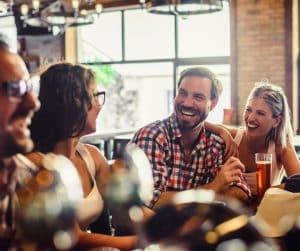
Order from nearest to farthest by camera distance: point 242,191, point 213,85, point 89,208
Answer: point 89,208, point 242,191, point 213,85

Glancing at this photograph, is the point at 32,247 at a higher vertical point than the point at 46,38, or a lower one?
lower

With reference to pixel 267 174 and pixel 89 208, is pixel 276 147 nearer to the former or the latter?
pixel 267 174

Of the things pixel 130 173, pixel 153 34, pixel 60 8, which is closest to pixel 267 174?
pixel 130 173

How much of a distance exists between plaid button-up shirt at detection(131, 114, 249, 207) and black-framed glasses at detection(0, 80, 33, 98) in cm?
132

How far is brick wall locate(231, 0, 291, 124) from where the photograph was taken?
8.00m

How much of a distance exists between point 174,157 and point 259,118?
663mm

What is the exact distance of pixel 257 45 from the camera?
8195 mm

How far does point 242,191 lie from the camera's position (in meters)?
2.36

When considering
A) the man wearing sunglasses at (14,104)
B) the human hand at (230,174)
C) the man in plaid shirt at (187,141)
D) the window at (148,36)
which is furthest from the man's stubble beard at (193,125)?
the window at (148,36)

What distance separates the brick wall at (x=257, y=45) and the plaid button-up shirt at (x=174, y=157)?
5.55 m

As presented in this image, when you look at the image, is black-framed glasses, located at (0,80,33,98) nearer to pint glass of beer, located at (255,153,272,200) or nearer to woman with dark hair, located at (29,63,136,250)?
woman with dark hair, located at (29,63,136,250)

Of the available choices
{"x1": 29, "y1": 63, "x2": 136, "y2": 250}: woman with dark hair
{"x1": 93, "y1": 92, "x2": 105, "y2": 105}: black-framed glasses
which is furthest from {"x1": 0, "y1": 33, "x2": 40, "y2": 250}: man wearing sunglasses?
{"x1": 93, "y1": 92, "x2": 105, "y2": 105}: black-framed glasses

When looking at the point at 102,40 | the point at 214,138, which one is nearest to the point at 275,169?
the point at 214,138

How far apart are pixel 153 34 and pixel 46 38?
2.22 m
